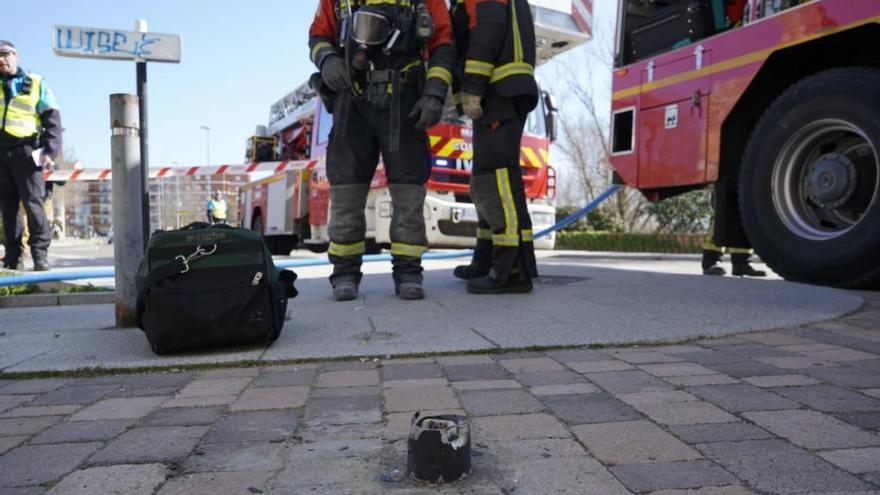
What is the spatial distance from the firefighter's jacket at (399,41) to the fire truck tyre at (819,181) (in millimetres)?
2317

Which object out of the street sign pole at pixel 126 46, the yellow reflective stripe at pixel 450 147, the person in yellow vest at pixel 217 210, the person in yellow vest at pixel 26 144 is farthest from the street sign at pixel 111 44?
the person in yellow vest at pixel 217 210

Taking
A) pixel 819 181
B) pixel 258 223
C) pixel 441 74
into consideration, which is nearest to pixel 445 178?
pixel 441 74

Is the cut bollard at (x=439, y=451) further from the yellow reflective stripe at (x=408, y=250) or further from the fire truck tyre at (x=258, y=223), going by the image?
the fire truck tyre at (x=258, y=223)

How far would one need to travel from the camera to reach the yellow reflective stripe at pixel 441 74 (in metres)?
3.95

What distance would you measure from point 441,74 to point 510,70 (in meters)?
0.47

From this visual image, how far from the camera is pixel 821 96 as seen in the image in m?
3.96

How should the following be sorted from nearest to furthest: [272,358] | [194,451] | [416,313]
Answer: [194,451]
[272,358]
[416,313]

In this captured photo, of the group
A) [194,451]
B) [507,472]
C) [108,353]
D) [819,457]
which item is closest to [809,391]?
[819,457]

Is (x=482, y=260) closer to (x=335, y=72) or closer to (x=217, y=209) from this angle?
(x=335, y=72)

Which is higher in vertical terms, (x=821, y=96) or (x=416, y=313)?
(x=821, y=96)

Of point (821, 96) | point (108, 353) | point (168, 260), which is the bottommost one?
point (108, 353)

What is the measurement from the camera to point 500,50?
4.11m

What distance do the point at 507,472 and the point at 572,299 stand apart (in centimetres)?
262

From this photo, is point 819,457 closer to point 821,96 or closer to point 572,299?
point 572,299
